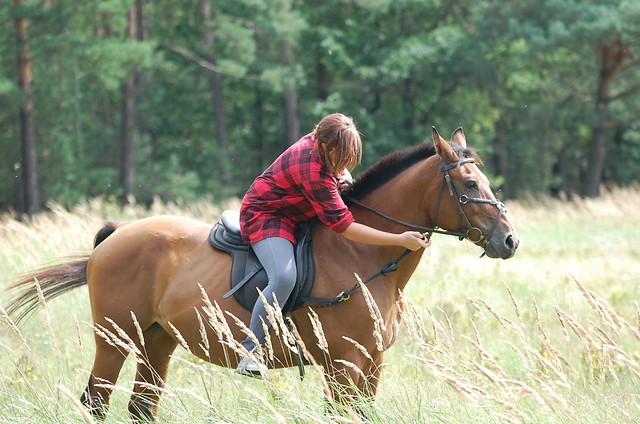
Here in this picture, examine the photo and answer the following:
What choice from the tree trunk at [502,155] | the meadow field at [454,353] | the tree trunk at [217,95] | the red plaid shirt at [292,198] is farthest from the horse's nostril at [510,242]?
the tree trunk at [502,155]

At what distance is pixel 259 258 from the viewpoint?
15.0 ft

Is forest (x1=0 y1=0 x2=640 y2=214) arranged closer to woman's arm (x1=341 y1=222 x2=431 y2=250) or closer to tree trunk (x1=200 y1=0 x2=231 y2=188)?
tree trunk (x1=200 y1=0 x2=231 y2=188)

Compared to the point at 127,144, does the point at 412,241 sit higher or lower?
higher

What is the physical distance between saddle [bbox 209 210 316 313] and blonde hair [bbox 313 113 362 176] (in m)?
0.58

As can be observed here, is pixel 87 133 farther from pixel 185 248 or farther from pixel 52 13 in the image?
pixel 185 248

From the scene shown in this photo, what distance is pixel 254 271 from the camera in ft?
15.2

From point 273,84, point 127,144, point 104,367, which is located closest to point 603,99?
point 273,84

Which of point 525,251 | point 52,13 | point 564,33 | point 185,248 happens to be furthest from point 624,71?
point 185,248

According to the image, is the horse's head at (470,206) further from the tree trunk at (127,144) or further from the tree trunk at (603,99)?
the tree trunk at (603,99)

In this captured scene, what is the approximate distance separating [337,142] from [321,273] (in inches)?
34.7

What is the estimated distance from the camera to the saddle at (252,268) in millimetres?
4562

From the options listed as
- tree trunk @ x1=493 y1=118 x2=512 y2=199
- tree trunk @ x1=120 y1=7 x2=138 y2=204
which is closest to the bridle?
tree trunk @ x1=120 y1=7 x2=138 y2=204

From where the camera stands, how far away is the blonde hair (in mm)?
4281

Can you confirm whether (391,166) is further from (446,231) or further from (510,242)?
(510,242)
